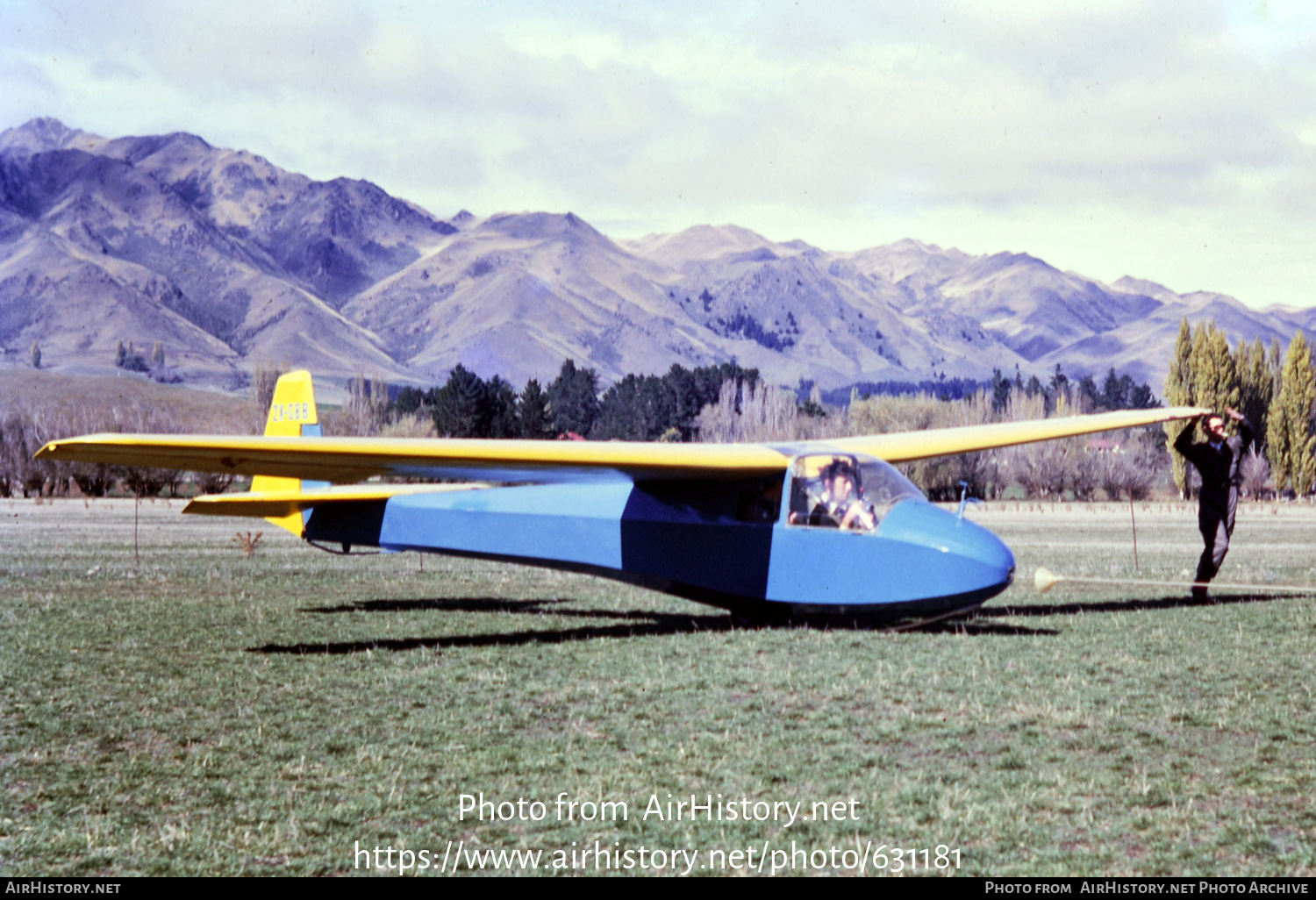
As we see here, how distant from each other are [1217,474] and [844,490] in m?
6.47

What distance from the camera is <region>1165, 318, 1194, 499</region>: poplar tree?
69625 mm

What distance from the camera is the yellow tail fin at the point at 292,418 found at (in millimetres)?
16641

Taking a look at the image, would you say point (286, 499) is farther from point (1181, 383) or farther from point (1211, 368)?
point (1181, 383)

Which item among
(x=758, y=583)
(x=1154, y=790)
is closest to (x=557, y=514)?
(x=758, y=583)

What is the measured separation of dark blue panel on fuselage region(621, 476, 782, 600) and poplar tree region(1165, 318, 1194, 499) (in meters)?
63.3

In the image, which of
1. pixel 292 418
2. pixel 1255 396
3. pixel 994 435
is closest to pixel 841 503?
pixel 994 435

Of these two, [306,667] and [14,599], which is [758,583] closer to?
[306,667]

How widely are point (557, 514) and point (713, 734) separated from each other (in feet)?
20.9

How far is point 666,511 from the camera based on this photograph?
13703 mm

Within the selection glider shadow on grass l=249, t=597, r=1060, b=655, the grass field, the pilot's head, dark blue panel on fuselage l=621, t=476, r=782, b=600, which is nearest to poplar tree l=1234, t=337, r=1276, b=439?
the grass field

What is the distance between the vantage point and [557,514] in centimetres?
1427

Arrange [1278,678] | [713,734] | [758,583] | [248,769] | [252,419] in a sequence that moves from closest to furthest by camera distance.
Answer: [248,769] → [713,734] → [1278,678] → [758,583] → [252,419]
